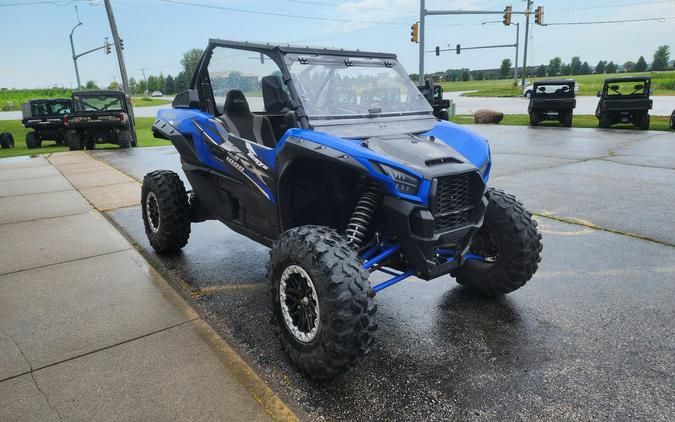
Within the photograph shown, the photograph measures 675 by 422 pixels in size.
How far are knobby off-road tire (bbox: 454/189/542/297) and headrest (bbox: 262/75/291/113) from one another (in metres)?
1.75

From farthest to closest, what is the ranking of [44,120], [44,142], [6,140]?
[44,142] → [44,120] → [6,140]

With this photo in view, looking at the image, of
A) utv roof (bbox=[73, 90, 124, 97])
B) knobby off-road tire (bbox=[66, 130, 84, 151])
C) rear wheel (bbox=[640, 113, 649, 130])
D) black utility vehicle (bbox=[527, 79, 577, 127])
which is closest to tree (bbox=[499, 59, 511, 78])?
black utility vehicle (bbox=[527, 79, 577, 127])

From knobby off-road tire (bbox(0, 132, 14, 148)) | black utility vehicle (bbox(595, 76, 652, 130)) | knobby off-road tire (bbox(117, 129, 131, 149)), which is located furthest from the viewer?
knobby off-road tire (bbox(0, 132, 14, 148))

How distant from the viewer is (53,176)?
36.5 feet

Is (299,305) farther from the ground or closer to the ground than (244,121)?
closer to the ground

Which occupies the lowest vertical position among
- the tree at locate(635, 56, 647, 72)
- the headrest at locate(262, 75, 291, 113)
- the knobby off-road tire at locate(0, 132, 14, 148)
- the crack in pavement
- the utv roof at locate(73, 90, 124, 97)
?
the crack in pavement

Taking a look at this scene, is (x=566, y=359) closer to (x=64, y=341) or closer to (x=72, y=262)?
(x=64, y=341)

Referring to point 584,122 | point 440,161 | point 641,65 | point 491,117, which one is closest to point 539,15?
point 491,117

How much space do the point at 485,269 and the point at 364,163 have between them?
169cm

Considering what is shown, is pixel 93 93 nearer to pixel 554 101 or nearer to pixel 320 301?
pixel 320 301

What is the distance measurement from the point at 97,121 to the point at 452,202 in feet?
55.7

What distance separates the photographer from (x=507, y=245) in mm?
3703

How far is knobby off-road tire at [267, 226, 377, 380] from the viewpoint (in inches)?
104

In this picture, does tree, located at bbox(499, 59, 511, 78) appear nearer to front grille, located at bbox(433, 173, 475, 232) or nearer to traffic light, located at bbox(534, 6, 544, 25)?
traffic light, located at bbox(534, 6, 544, 25)
